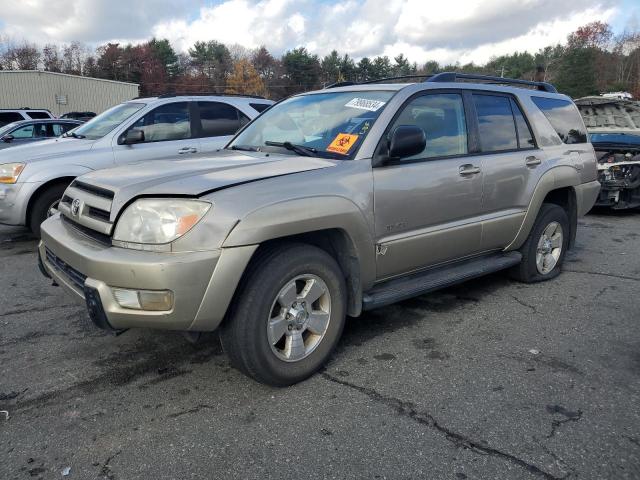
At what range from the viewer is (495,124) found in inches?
171

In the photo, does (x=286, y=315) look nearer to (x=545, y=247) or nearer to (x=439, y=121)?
(x=439, y=121)

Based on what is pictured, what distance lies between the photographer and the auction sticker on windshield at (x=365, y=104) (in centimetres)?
360

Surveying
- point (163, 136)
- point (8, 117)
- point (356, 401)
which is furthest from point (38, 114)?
point (356, 401)

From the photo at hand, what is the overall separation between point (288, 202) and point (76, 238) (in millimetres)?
1311

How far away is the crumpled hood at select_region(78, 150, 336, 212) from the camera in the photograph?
110 inches

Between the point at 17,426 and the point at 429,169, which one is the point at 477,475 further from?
the point at 17,426

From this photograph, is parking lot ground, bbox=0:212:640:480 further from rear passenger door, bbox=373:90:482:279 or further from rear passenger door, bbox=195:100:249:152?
rear passenger door, bbox=195:100:249:152

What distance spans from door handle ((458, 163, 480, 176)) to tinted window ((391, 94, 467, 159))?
0.12 m

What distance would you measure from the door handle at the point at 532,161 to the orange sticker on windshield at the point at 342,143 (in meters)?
1.89

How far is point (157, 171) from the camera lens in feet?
10.4

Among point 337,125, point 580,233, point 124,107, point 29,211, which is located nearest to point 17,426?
point 337,125

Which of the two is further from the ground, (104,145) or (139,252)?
(104,145)

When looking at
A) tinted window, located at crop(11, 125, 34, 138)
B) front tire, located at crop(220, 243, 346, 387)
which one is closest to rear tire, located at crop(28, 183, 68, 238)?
front tire, located at crop(220, 243, 346, 387)

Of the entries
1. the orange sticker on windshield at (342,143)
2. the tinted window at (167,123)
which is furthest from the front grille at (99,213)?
the tinted window at (167,123)
